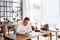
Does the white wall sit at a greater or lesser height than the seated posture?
greater

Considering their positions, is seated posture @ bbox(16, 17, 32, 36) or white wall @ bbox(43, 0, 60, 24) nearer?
seated posture @ bbox(16, 17, 32, 36)

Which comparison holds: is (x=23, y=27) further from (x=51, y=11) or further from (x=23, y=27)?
(x=51, y=11)

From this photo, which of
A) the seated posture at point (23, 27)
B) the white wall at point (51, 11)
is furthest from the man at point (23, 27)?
the white wall at point (51, 11)

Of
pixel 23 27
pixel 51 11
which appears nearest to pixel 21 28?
pixel 23 27

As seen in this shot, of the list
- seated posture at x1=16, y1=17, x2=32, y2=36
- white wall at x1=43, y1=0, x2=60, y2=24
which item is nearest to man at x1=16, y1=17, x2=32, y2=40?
seated posture at x1=16, y1=17, x2=32, y2=36

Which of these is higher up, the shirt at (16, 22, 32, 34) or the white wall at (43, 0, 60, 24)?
the white wall at (43, 0, 60, 24)

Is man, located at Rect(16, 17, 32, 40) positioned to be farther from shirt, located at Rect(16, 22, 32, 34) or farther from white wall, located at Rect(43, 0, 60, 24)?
white wall, located at Rect(43, 0, 60, 24)

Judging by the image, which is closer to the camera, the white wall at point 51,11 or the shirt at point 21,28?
the shirt at point 21,28

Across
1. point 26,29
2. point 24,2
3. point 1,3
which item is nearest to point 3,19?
point 1,3

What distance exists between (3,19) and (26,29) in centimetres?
488

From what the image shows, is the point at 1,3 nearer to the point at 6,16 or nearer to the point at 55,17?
the point at 6,16

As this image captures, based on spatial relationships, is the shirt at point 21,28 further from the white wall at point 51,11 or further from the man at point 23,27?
the white wall at point 51,11

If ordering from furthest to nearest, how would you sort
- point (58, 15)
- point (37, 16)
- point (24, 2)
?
point (24, 2) → point (37, 16) → point (58, 15)

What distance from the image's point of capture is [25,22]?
13.5 feet
